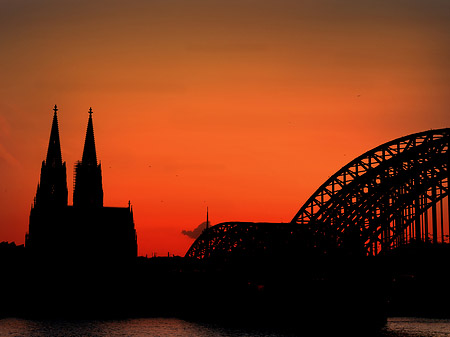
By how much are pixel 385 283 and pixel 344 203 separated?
861 centimetres

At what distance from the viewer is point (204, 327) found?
88.5m

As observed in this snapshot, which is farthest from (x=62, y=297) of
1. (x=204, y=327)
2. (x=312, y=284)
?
(x=312, y=284)

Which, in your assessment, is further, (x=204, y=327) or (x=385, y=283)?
(x=204, y=327)

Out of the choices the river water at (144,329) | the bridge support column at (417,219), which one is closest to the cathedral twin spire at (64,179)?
the river water at (144,329)

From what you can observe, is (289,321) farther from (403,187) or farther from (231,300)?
(403,187)

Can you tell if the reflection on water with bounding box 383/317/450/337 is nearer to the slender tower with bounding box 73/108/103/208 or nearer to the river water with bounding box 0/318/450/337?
the river water with bounding box 0/318/450/337

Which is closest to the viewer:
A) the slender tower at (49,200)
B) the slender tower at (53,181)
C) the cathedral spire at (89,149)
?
Result: the slender tower at (49,200)

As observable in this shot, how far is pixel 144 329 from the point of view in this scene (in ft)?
289

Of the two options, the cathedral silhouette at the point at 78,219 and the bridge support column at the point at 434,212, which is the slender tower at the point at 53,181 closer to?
the cathedral silhouette at the point at 78,219

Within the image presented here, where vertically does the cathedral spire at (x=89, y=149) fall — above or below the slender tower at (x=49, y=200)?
above

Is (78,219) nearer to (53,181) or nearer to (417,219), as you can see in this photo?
(53,181)

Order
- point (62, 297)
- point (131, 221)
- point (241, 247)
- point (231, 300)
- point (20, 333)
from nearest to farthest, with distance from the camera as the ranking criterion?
point (20, 333)
point (231, 300)
point (241, 247)
point (62, 297)
point (131, 221)

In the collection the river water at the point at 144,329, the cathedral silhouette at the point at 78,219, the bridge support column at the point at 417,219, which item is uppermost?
the cathedral silhouette at the point at 78,219

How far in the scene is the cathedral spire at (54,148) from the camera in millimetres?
172500
